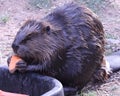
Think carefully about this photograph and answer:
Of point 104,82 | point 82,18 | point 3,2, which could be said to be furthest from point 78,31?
point 3,2

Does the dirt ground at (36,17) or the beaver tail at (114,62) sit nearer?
the dirt ground at (36,17)

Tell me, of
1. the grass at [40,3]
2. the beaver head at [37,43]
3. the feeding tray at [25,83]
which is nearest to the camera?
the feeding tray at [25,83]

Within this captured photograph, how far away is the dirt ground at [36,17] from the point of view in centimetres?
419

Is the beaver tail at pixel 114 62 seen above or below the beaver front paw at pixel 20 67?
below

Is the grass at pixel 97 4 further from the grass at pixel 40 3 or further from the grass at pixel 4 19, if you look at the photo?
the grass at pixel 4 19

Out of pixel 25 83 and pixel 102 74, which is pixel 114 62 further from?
pixel 25 83

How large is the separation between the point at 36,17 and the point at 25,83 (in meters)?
0.90

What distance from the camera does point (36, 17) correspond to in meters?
4.32

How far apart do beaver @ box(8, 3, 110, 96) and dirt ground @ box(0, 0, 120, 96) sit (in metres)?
0.19

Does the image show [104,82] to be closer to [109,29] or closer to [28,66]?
[28,66]

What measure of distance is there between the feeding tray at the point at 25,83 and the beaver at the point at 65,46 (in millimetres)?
73

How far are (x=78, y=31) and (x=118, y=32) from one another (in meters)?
1.79

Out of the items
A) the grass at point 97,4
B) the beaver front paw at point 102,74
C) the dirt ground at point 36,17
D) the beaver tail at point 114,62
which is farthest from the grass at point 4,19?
the beaver front paw at point 102,74

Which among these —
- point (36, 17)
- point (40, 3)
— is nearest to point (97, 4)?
point (40, 3)
